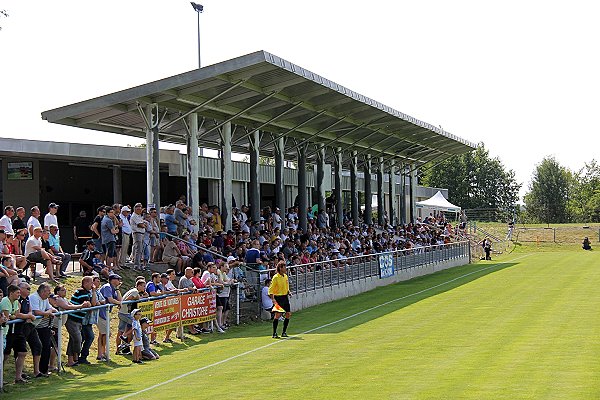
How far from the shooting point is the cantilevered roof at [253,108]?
83.2ft

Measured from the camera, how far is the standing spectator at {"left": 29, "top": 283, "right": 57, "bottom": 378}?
15.5 meters

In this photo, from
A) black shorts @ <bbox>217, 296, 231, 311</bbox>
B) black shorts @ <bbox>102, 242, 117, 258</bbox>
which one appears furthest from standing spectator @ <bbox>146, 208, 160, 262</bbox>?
black shorts @ <bbox>217, 296, 231, 311</bbox>

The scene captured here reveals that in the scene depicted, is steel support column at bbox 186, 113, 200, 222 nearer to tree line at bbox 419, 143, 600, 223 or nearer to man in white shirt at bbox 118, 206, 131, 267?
man in white shirt at bbox 118, 206, 131, 267

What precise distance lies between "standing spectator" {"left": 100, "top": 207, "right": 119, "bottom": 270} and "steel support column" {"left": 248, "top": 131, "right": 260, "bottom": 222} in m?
10.7

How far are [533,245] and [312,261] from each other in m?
46.0

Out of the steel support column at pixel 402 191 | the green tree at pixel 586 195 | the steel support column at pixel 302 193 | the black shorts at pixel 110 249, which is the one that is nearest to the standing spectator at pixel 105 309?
the black shorts at pixel 110 249

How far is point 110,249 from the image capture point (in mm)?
22344

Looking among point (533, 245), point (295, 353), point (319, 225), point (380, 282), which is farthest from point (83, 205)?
point (533, 245)

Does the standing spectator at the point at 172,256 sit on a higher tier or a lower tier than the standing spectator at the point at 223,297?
higher

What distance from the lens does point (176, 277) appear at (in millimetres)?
23844

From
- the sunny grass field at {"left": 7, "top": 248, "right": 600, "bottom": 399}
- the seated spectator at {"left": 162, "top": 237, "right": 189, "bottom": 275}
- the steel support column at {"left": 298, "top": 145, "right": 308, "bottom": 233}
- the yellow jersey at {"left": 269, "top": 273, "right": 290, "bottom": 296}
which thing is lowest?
the sunny grass field at {"left": 7, "top": 248, "right": 600, "bottom": 399}

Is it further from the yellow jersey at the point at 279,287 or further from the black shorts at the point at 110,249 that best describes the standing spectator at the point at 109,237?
the yellow jersey at the point at 279,287

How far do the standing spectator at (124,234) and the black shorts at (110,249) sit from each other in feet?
2.47

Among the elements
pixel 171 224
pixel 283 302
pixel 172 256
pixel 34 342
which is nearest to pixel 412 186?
pixel 171 224
